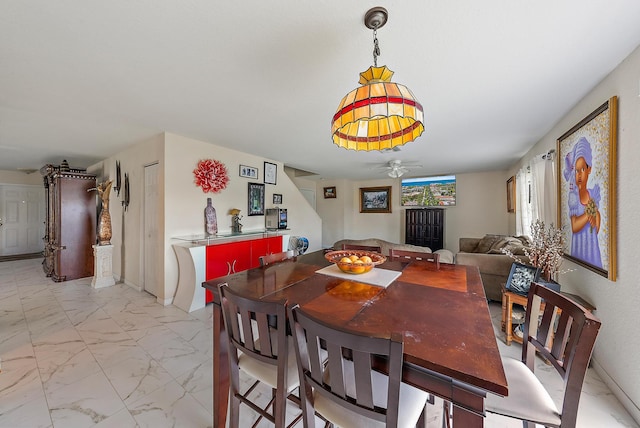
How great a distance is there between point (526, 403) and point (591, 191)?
179 centimetres

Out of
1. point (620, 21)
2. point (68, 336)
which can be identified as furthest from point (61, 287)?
point (620, 21)

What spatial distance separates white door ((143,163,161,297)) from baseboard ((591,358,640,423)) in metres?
4.35

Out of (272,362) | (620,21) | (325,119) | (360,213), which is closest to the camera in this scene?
(272,362)

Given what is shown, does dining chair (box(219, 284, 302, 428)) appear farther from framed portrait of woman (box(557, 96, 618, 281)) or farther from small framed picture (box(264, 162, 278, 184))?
small framed picture (box(264, 162, 278, 184))

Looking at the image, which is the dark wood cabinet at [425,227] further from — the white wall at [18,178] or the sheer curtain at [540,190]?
the white wall at [18,178]

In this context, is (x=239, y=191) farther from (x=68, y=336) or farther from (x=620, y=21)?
(x=620, y=21)

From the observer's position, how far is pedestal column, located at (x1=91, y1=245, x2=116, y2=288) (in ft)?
12.1

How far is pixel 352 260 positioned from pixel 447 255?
95.3 inches

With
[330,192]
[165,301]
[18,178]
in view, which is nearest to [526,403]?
[165,301]

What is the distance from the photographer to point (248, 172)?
4039mm

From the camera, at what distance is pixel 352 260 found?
1.58m

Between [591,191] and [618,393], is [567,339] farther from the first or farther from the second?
[591,191]

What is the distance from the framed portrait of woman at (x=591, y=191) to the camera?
5.26 ft

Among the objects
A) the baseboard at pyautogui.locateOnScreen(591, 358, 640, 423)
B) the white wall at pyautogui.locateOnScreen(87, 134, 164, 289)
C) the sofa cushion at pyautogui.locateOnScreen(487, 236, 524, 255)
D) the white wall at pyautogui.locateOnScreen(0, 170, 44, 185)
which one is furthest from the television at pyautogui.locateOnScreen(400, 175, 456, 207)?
the white wall at pyautogui.locateOnScreen(0, 170, 44, 185)
